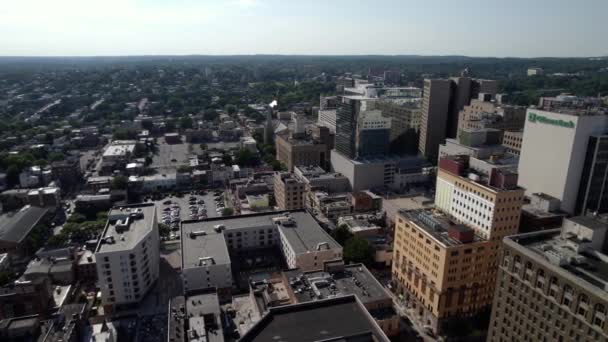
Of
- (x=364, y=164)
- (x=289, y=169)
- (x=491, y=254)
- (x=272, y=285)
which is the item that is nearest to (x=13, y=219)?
(x=272, y=285)

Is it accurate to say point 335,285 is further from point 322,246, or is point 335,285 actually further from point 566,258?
point 566,258

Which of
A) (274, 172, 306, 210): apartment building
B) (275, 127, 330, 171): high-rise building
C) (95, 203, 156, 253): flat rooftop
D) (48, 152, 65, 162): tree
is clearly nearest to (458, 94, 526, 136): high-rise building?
(275, 127, 330, 171): high-rise building

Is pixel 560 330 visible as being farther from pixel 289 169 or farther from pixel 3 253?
pixel 289 169

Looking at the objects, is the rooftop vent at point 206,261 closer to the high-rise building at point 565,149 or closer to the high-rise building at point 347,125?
the high-rise building at point 565,149

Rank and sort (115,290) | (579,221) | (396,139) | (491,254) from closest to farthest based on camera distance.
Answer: (579,221)
(491,254)
(115,290)
(396,139)

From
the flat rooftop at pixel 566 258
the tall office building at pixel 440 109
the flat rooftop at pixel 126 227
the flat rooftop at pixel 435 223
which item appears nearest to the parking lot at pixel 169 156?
the flat rooftop at pixel 126 227

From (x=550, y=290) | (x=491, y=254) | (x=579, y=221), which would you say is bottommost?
(x=491, y=254)

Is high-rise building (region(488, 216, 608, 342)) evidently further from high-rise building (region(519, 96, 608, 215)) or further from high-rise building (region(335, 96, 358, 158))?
high-rise building (region(335, 96, 358, 158))
